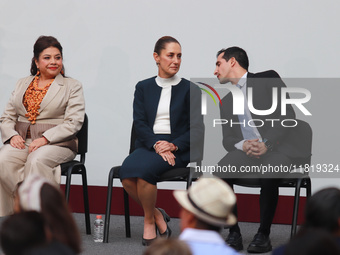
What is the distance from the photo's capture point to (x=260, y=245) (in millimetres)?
4078

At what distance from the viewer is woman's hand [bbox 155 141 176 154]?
170 inches

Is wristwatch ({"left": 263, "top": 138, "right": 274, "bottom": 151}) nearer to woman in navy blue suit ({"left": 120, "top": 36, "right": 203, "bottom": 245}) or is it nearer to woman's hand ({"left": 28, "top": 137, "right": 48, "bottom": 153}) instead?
woman in navy blue suit ({"left": 120, "top": 36, "right": 203, "bottom": 245})

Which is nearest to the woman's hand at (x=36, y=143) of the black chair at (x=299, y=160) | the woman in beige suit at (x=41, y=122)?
the woman in beige suit at (x=41, y=122)

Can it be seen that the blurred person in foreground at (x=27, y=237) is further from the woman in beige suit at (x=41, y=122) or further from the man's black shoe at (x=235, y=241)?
the woman in beige suit at (x=41, y=122)

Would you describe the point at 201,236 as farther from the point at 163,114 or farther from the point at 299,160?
the point at 163,114

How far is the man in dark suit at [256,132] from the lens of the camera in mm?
4152

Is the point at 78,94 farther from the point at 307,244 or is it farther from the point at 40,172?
the point at 307,244

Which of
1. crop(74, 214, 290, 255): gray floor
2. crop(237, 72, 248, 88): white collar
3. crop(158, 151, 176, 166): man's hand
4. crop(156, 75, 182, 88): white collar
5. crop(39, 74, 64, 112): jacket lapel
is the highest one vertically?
crop(237, 72, 248, 88): white collar

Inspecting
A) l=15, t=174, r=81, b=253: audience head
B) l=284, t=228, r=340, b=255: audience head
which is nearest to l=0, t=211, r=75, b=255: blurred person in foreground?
l=15, t=174, r=81, b=253: audience head

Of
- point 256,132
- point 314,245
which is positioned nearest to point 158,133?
point 256,132

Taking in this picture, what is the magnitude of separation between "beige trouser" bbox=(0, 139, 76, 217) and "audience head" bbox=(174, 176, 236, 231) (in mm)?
2424

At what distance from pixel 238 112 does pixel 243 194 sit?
105 centimetres

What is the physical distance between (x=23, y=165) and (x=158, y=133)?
98cm

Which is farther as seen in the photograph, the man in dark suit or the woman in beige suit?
the woman in beige suit
